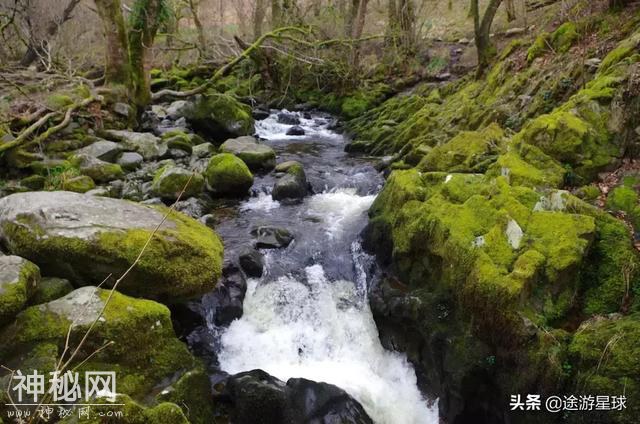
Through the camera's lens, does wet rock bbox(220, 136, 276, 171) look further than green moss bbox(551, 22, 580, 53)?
Yes

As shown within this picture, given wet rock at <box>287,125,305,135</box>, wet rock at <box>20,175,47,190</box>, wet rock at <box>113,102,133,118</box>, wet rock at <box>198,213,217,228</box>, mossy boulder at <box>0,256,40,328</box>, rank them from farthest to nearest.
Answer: wet rock at <box>287,125,305,135</box> < wet rock at <box>113,102,133,118</box> < wet rock at <box>20,175,47,190</box> < wet rock at <box>198,213,217,228</box> < mossy boulder at <box>0,256,40,328</box>

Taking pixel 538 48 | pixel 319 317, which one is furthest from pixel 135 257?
pixel 538 48

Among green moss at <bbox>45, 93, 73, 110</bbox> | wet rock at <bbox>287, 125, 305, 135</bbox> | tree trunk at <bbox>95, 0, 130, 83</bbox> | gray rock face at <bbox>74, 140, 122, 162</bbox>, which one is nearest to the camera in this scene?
gray rock face at <bbox>74, 140, 122, 162</bbox>

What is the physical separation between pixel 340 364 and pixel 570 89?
20.4ft

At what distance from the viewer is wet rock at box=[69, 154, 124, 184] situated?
366 inches

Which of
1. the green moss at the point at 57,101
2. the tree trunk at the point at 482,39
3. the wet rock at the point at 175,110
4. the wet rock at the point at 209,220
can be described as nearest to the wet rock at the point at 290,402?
the wet rock at the point at 209,220

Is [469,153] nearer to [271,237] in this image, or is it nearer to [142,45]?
[271,237]

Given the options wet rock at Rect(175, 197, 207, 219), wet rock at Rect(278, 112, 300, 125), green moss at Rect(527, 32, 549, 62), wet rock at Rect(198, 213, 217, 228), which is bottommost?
wet rock at Rect(198, 213, 217, 228)

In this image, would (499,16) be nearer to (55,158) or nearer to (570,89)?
(570,89)

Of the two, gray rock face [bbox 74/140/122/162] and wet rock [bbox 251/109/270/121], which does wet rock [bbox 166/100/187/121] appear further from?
gray rock face [bbox 74/140/122/162]

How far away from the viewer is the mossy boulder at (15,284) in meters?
3.71

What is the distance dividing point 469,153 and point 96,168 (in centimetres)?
758

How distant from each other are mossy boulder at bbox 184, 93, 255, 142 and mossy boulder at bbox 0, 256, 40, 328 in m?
10.4

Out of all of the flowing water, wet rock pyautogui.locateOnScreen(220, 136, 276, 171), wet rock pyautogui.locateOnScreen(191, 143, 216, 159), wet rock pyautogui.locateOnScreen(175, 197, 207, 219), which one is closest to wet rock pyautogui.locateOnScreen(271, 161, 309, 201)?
the flowing water
